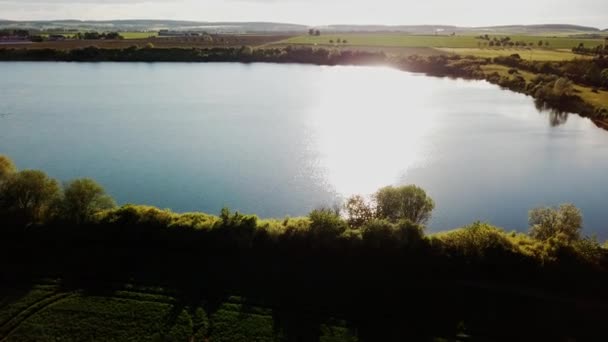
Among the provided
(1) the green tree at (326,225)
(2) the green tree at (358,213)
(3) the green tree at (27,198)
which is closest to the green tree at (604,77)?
(2) the green tree at (358,213)

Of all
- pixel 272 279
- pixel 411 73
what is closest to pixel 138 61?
pixel 411 73

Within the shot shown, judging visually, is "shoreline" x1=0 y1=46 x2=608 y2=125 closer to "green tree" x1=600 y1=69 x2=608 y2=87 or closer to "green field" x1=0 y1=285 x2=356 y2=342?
"green tree" x1=600 y1=69 x2=608 y2=87

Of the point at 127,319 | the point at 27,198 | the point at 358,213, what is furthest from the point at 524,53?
the point at 127,319

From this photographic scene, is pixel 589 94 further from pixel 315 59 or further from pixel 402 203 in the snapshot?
pixel 315 59

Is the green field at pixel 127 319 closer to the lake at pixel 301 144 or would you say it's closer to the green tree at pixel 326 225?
the green tree at pixel 326 225

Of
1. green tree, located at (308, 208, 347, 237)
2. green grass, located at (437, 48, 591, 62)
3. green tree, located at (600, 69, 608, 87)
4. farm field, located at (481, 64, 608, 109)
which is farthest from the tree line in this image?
green grass, located at (437, 48, 591, 62)

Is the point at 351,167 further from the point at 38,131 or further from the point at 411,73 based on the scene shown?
the point at 411,73
